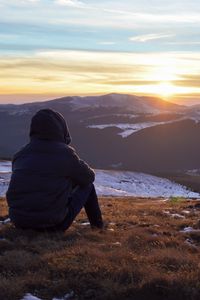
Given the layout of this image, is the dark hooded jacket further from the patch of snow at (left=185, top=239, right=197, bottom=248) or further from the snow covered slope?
the snow covered slope

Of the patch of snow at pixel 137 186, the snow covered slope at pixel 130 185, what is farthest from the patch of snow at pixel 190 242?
the patch of snow at pixel 137 186

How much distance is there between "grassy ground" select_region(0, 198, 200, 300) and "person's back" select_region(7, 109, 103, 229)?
0.36 metres

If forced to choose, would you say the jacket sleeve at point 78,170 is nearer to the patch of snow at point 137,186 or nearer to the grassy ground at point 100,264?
the grassy ground at point 100,264

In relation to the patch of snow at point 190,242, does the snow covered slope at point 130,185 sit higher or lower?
lower

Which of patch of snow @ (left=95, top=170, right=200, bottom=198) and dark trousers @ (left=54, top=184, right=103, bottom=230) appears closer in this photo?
dark trousers @ (left=54, top=184, right=103, bottom=230)

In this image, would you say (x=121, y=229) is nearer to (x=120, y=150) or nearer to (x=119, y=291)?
(x=119, y=291)

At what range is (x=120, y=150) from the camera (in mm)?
179750

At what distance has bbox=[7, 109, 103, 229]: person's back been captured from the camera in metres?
9.25

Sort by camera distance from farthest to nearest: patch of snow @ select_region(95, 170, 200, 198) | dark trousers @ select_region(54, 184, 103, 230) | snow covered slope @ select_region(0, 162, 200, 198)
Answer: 1. patch of snow @ select_region(95, 170, 200, 198)
2. snow covered slope @ select_region(0, 162, 200, 198)
3. dark trousers @ select_region(54, 184, 103, 230)

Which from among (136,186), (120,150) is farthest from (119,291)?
(120,150)

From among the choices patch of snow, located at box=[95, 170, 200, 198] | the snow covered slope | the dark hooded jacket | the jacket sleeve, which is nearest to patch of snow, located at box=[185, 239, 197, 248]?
the jacket sleeve

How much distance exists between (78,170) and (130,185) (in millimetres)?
45743

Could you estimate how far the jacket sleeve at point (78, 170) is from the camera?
9453mm

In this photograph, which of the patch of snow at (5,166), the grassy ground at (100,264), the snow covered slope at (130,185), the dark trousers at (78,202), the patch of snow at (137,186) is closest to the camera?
the grassy ground at (100,264)
